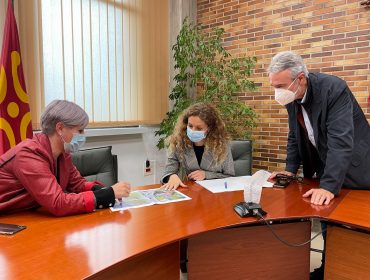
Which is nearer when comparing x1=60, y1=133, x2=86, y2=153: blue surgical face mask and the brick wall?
x1=60, y1=133, x2=86, y2=153: blue surgical face mask

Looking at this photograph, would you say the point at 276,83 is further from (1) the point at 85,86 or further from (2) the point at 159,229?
(1) the point at 85,86

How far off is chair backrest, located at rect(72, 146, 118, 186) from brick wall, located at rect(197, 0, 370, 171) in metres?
2.03

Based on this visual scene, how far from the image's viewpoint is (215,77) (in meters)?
3.49

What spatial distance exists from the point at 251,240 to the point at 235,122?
2216mm

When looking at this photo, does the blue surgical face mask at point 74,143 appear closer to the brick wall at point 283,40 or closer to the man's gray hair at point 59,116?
the man's gray hair at point 59,116

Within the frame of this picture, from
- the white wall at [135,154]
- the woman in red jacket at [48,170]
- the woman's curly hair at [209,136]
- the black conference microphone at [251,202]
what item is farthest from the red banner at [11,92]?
the black conference microphone at [251,202]

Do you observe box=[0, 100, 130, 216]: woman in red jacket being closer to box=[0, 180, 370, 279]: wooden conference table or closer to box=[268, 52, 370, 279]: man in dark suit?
box=[0, 180, 370, 279]: wooden conference table

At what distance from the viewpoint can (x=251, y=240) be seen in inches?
58.1

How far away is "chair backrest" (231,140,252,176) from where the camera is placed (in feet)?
8.52

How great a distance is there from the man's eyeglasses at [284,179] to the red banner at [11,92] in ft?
6.32

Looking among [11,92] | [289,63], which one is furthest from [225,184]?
[11,92]

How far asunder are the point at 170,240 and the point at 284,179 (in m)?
1.05

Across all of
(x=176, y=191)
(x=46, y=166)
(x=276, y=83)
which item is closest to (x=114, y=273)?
(x=46, y=166)

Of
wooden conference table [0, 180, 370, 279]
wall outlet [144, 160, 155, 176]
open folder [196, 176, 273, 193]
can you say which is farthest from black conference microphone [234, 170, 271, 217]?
wall outlet [144, 160, 155, 176]
